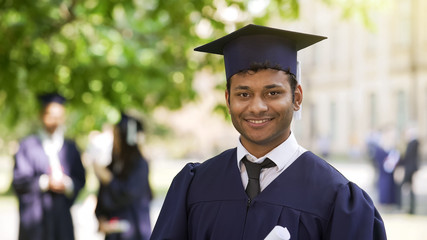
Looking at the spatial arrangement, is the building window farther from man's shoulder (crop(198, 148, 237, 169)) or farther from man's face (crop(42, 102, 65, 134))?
man's shoulder (crop(198, 148, 237, 169))

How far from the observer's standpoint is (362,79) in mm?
35500

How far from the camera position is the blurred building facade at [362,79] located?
3177 cm

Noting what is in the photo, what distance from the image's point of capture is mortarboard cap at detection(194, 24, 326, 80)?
2.44 meters

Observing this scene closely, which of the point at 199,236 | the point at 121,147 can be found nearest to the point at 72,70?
the point at 121,147

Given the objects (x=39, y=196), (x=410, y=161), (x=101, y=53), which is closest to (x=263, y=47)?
(x=39, y=196)

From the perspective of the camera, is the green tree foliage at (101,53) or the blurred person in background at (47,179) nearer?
the blurred person in background at (47,179)

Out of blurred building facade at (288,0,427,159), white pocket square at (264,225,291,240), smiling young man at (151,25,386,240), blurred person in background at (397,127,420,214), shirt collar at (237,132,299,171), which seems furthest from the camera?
blurred building facade at (288,0,427,159)

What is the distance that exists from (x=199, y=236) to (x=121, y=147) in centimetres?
369

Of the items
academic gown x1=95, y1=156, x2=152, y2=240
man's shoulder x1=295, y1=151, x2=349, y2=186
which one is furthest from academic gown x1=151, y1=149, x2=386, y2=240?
academic gown x1=95, y1=156, x2=152, y2=240

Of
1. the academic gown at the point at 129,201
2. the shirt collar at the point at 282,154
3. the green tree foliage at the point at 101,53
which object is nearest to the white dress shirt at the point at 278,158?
the shirt collar at the point at 282,154

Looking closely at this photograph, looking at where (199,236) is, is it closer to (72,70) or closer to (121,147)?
(121,147)

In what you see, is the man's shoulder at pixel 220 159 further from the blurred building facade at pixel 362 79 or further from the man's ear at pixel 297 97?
the blurred building facade at pixel 362 79

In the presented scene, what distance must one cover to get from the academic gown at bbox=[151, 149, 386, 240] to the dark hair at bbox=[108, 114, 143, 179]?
347 cm

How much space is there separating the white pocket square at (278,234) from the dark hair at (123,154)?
12.9ft
